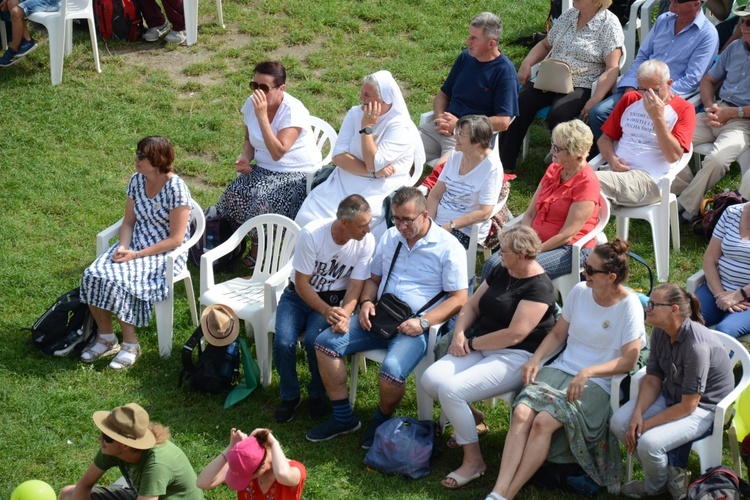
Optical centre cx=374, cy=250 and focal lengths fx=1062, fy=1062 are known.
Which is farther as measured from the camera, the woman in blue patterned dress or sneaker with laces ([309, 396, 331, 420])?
the woman in blue patterned dress

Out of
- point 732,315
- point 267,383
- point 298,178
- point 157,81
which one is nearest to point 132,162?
point 157,81

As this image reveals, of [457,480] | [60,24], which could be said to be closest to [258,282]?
[457,480]

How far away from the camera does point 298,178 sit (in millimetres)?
7719

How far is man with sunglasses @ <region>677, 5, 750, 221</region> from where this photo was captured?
24.9ft

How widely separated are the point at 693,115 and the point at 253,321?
3382 millimetres

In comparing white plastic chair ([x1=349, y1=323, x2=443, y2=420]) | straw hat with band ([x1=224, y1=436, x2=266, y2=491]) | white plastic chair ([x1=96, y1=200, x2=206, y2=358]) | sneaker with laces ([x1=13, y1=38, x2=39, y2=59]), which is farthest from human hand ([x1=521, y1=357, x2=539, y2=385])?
sneaker with laces ([x1=13, y1=38, x2=39, y2=59])

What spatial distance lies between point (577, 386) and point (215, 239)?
329 centimetres

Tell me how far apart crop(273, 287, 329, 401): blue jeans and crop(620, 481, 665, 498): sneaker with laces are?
180 cm

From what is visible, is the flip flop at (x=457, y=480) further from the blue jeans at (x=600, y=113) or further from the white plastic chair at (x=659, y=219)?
the blue jeans at (x=600, y=113)

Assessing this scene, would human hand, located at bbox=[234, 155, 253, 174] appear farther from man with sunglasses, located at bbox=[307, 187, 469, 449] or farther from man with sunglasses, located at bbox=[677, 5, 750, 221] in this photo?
man with sunglasses, located at bbox=[677, 5, 750, 221]

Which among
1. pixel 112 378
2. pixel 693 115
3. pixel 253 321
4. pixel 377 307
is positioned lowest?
pixel 112 378

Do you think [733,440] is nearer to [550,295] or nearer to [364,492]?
[550,295]

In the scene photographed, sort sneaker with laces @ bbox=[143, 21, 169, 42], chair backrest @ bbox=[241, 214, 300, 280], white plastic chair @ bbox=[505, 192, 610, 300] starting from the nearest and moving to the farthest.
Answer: white plastic chair @ bbox=[505, 192, 610, 300] < chair backrest @ bbox=[241, 214, 300, 280] < sneaker with laces @ bbox=[143, 21, 169, 42]

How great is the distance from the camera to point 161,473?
4.77 meters
